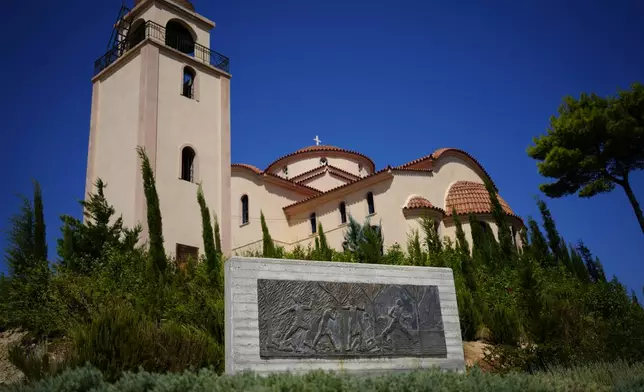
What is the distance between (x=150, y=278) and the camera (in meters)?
16.9

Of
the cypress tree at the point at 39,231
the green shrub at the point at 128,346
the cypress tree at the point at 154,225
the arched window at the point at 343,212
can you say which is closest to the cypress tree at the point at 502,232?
the arched window at the point at 343,212

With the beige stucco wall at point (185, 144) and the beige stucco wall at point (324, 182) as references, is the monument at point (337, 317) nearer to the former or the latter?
the beige stucco wall at point (185, 144)

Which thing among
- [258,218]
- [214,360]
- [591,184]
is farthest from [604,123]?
[214,360]

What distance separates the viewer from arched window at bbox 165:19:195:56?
1056 inches

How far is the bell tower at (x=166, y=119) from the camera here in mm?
23234

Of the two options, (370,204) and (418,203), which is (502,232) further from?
(370,204)

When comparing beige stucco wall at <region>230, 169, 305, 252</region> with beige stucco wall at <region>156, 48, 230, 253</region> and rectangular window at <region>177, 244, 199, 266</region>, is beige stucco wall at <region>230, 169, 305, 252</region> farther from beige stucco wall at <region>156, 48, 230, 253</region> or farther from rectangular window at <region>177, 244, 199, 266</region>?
rectangular window at <region>177, 244, 199, 266</region>

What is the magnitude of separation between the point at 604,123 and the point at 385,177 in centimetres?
1012

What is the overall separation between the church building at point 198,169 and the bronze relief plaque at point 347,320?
1285 cm

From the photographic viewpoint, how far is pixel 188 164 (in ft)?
82.7

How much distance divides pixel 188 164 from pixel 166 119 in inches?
84.1

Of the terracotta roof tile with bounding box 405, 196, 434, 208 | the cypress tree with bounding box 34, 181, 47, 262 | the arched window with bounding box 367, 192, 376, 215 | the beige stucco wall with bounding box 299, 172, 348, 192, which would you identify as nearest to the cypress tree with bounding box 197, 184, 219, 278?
the cypress tree with bounding box 34, 181, 47, 262

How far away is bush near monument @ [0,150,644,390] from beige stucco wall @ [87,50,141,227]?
9.78ft

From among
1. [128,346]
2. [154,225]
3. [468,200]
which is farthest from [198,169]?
[128,346]
